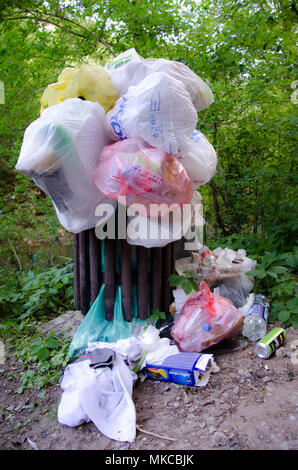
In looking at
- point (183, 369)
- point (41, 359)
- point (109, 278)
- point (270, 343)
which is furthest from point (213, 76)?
point (41, 359)

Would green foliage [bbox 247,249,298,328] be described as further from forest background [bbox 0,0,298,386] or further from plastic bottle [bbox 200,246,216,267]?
plastic bottle [bbox 200,246,216,267]

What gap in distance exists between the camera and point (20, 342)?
223 centimetres

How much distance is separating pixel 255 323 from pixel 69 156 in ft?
4.96

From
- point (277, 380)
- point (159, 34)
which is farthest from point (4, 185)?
point (277, 380)

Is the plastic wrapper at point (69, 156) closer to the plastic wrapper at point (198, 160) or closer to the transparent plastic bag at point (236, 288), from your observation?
the plastic wrapper at point (198, 160)

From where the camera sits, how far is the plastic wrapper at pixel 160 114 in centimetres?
170

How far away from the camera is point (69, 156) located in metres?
1.78

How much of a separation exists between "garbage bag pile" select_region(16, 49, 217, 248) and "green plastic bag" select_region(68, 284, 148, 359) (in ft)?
1.72

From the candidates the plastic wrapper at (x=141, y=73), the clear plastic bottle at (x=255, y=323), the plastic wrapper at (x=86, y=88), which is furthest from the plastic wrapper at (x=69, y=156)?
the clear plastic bottle at (x=255, y=323)

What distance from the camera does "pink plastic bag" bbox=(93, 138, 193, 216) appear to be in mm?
1752

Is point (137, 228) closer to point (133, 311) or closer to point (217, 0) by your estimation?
point (133, 311)

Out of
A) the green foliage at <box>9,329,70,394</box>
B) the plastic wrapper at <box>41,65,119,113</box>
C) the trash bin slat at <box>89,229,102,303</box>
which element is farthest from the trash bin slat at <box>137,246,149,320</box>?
the plastic wrapper at <box>41,65,119,113</box>

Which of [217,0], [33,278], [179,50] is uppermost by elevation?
[217,0]
